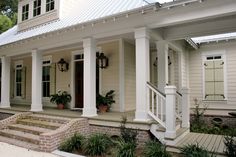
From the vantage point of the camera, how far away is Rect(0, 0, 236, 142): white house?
5.99 metres

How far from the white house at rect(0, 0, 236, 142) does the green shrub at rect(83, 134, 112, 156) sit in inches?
42.9

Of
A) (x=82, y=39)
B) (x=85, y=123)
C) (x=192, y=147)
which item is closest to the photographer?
(x=192, y=147)

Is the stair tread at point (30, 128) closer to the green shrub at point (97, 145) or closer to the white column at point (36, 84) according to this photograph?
the white column at point (36, 84)

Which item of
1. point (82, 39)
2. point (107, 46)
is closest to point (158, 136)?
point (82, 39)

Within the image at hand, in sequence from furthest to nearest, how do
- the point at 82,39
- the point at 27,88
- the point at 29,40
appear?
the point at 27,88 → the point at 29,40 → the point at 82,39

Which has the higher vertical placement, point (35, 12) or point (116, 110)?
point (35, 12)

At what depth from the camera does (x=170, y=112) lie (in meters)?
5.62

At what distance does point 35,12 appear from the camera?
38.5 ft

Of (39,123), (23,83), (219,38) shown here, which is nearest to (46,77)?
(23,83)

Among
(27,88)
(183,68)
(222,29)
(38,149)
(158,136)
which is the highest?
(222,29)

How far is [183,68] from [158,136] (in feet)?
16.4

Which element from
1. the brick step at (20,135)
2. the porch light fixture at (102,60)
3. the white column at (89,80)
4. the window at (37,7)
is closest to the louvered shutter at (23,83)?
the window at (37,7)

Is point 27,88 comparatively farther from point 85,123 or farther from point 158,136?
point 158,136

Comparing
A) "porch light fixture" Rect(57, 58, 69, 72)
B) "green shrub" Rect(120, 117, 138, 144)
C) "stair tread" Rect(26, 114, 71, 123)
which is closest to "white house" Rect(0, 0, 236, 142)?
"porch light fixture" Rect(57, 58, 69, 72)
